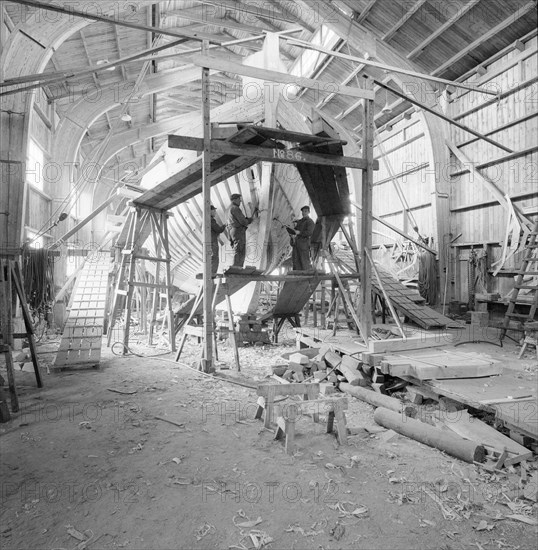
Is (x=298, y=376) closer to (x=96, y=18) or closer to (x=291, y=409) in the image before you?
(x=291, y=409)

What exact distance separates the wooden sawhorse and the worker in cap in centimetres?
364

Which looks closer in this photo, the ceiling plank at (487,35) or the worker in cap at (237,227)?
the worker in cap at (237,227)

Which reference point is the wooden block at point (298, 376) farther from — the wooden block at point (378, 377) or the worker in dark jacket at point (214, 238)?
the worker in dark jacket at point (214, 238)

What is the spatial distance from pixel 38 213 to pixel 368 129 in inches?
380

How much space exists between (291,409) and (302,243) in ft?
16.2

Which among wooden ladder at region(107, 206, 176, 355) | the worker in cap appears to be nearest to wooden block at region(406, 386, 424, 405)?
the worker in cap

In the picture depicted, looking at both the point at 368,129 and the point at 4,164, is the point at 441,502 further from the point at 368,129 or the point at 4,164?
the point at 4,164

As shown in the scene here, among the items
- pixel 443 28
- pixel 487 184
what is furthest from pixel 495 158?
pixel 443 28

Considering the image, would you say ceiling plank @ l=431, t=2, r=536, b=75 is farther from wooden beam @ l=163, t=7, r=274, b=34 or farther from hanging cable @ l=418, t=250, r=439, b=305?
wooden beam @ l=163, t=7, r=274, b=34

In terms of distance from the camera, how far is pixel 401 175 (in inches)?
584

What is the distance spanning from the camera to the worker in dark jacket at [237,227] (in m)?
7.30

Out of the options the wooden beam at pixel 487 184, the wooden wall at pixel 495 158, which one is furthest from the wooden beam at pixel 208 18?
the wooden beam at pixel 487 184

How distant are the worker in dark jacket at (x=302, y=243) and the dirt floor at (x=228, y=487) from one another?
406 centimetres

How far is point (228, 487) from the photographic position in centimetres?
285
